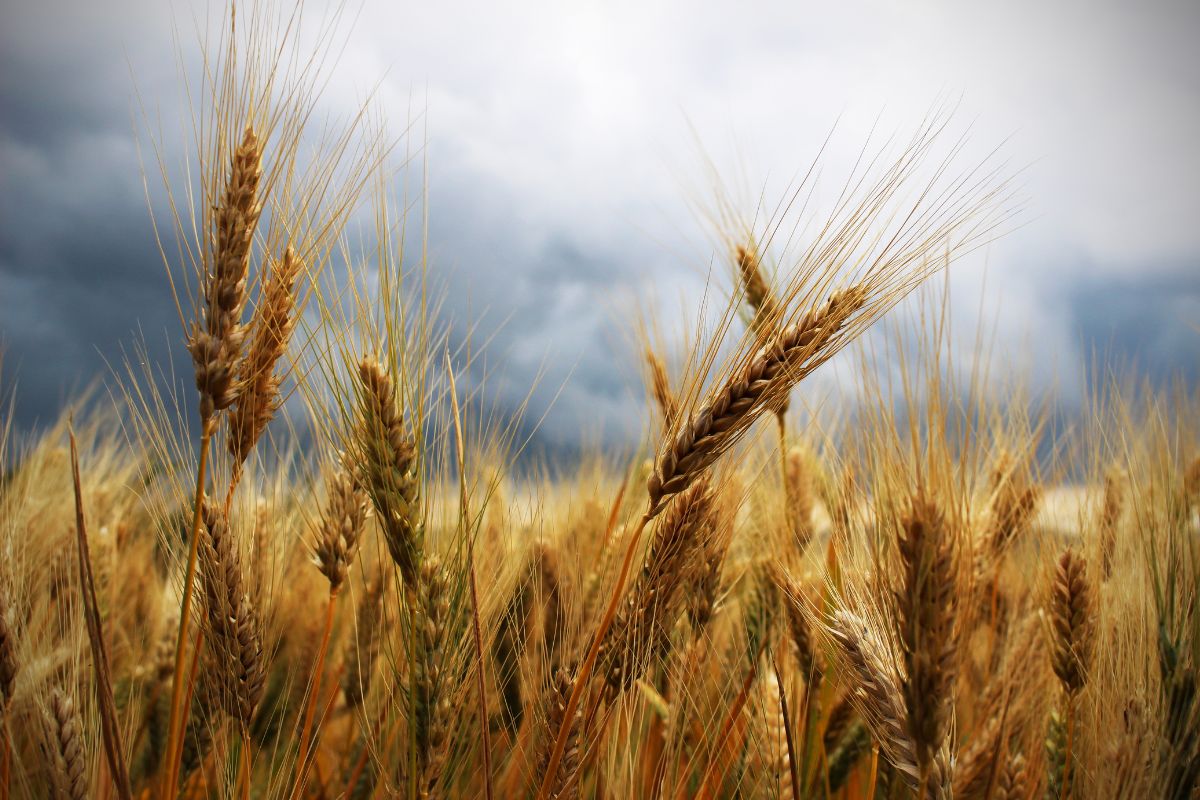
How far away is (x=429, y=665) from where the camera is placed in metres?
1.34

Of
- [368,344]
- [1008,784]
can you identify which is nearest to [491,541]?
[368,344]

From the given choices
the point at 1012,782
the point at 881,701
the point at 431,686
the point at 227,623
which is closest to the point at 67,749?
the point at 227,623

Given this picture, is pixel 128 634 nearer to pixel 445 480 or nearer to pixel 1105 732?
pixel 445 480

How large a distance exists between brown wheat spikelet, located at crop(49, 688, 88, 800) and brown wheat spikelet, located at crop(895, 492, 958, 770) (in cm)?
159

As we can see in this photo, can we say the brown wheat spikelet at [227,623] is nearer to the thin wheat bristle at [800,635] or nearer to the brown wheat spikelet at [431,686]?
the brown wheat spikelet at [431,686]

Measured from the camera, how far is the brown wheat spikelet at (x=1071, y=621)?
1.80 m

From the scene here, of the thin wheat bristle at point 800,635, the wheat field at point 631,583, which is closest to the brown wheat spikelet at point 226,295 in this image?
the wheat field at point 631,583

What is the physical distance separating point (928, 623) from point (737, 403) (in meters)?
0.47

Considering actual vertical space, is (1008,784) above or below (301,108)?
below

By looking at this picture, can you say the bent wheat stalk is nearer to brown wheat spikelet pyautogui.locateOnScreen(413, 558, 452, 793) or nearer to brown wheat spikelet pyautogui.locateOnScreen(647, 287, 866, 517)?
brown wheat spikelet pyautogui.locateOnScreen(647, 287, 866, 517)

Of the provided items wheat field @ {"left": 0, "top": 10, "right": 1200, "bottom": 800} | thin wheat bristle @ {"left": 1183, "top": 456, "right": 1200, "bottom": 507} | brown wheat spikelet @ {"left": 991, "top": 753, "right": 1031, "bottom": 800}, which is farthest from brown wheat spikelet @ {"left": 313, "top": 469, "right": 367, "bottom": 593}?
thin wheat bristle @ {"left": 1183, "top": 456, "right": 1200, "bottom": 507}

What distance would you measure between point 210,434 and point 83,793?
822 mm

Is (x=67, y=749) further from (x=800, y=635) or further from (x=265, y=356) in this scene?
(x=800, y=635)

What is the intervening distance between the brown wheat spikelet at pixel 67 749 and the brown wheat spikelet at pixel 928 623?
1.59 meters
